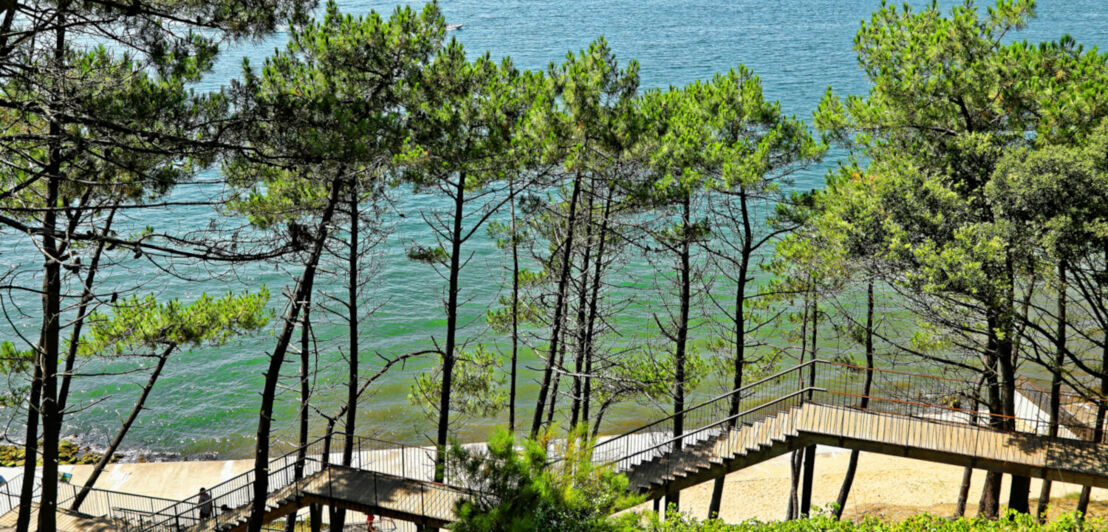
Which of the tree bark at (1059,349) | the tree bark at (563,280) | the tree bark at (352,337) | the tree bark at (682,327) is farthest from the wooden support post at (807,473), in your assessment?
the tree bark at (352,337)

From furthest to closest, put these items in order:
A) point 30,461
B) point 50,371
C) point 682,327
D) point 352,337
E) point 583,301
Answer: point 583,301, point 682,327, point 352,337, point 30,461, point 50,371

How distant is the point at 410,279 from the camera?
115 feet

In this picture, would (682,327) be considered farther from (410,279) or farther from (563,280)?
(410,279)

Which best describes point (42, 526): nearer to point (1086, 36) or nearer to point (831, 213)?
point (831, 213)

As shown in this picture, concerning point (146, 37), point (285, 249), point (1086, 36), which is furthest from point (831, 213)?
point (1086, 36)

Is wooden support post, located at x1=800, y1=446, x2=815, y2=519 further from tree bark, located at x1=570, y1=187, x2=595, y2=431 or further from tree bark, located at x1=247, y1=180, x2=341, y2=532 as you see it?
tree bark, located at x1=247, y1=180, x2=341, y2=532

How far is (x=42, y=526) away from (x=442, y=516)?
6.06 m

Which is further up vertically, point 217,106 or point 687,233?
point 217,106

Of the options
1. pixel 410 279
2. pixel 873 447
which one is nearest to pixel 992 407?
pixel 873 447

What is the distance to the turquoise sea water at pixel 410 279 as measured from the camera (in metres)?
26.6

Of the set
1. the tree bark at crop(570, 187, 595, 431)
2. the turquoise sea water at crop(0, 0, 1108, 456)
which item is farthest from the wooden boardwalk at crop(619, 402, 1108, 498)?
the turquoise sea water at crop(0, 0, 1108, 456)

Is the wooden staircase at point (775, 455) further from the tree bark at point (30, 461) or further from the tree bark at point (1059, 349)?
the tree bark at point (30, 461)

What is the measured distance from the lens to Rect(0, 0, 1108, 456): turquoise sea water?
87.2 feet

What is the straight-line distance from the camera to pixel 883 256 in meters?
12.8
